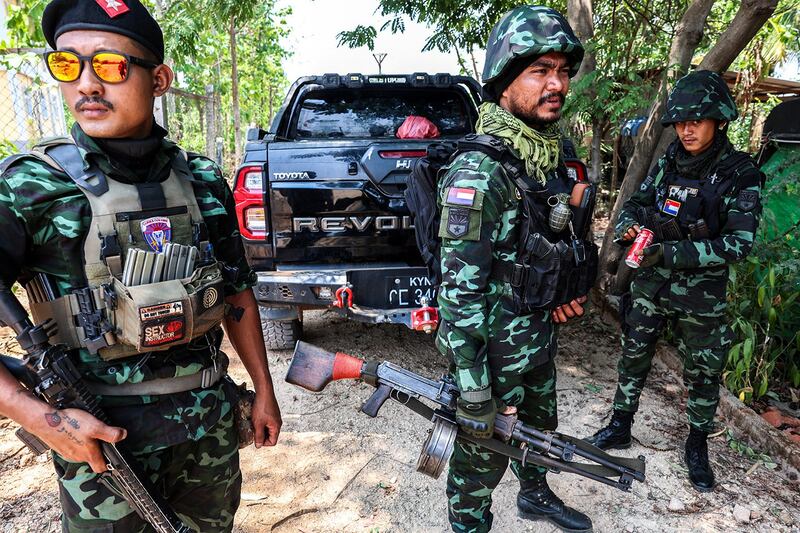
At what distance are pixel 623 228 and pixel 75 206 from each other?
2.47 metres

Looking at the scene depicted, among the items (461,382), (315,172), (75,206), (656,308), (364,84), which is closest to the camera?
(75,206)

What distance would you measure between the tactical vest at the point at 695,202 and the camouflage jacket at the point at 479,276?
119 cm

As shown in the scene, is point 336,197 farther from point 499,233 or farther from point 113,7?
point 113,7

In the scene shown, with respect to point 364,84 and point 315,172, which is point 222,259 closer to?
point 315,172

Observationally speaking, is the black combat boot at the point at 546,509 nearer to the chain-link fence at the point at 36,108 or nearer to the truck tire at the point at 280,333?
the truck tire at the point at 280,333

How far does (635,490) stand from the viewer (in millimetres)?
2523

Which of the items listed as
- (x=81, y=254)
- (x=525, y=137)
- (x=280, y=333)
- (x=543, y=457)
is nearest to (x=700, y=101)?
(x=525, y=137)

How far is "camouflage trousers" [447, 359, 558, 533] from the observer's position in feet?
6.35

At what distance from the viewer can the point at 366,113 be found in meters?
4.01

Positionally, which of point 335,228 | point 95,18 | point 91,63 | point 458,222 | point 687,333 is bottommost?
point 687,333

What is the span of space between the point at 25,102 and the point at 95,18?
779 centimetres

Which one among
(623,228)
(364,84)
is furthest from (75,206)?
(364,84)

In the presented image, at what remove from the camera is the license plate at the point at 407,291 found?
307 cm

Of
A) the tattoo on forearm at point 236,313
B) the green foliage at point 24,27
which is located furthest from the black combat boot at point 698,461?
the green foliage at point 24,27
